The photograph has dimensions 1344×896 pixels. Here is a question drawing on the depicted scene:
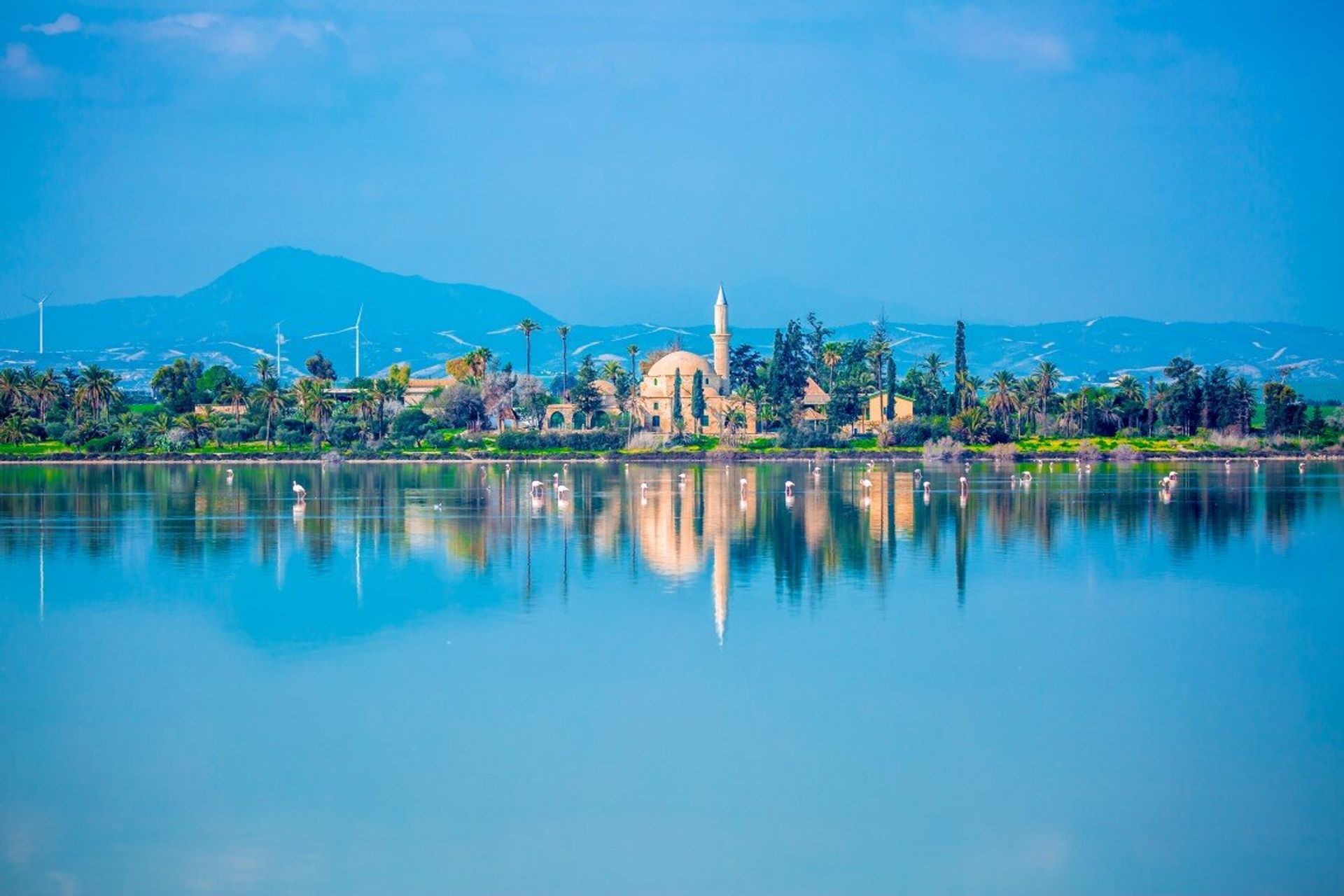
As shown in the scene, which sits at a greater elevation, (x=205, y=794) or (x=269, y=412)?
(x=269, y=412)

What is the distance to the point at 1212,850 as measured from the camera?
14453mm

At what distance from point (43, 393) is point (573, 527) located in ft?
238

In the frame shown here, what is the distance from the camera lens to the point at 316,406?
9950cm

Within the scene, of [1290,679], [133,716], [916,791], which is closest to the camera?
[916,791]

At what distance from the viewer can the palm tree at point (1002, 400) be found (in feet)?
336

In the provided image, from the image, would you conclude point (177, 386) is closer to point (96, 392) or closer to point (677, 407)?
point (96, 392)

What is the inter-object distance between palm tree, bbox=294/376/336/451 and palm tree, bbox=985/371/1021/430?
44.2 m

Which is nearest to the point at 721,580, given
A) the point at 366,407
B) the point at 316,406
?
the point at 316,406

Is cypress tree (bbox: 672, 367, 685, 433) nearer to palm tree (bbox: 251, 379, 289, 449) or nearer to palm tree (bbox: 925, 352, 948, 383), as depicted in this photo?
palm tree (bbox: 925, 352, 948, 383)

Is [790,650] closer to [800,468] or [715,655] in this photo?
[715,655]

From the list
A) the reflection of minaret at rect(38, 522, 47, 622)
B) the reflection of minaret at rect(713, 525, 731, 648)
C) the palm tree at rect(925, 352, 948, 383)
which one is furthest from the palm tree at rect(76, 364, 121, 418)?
the reflection of minaret at rect(713, 525, 731, 648)

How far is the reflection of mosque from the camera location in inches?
1280

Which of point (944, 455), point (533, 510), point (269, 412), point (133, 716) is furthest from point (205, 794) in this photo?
point (269, 412)

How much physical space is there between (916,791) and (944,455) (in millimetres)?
78433
